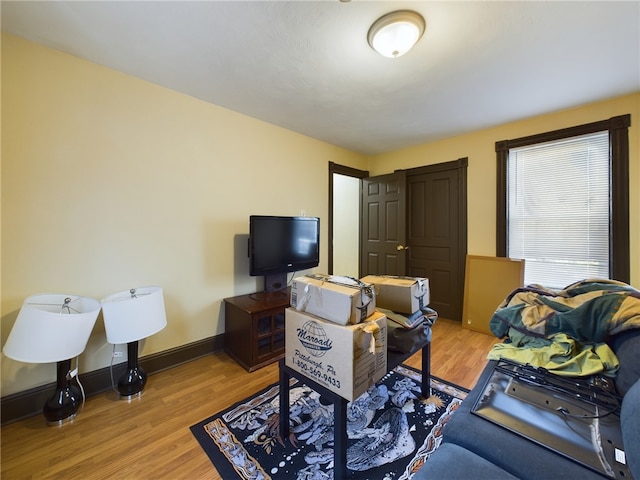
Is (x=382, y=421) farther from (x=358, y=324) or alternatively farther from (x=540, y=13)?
(x=540, y=13)

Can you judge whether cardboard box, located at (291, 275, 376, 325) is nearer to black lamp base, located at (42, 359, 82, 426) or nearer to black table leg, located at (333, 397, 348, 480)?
black table leg, located at (333, 397, 348, 480)

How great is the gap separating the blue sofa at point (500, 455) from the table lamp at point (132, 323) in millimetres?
1853

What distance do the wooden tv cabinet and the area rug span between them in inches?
17.5

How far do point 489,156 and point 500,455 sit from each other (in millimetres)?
3246

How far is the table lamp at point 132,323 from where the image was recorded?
1.72m

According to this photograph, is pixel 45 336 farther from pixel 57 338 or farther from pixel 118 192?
pixel 118 192

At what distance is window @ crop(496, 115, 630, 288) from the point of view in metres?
2.41

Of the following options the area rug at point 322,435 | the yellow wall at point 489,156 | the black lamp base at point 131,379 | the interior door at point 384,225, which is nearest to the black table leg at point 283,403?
the area rug at point 322,435

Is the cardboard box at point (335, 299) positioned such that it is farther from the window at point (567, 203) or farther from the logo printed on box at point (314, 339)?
the window at point (567, 203)

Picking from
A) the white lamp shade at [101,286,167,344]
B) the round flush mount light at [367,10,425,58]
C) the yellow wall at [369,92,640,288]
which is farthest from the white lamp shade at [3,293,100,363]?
the yellow wall at [369,92,640,288]

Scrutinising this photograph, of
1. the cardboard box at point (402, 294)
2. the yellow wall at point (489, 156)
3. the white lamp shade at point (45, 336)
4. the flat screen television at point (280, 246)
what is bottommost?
the white lamp shade at point (45, 336)

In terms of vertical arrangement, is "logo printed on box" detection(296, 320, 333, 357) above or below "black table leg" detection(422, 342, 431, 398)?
above

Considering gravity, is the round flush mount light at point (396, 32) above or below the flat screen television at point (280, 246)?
above

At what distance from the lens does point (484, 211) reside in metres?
3.22
